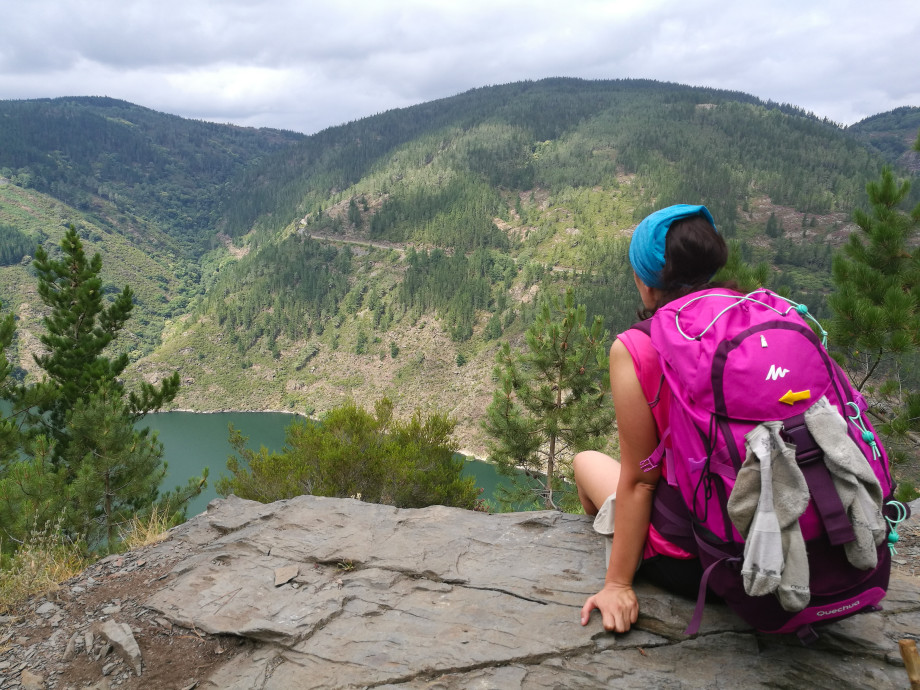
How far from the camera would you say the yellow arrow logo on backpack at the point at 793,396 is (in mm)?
1372

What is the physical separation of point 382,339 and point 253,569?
247 feet

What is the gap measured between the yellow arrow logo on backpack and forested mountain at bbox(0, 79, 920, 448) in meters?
41.5

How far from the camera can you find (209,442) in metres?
54.1

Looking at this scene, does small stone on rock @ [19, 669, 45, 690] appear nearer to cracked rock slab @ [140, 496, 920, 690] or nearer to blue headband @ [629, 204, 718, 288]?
cracked rock slab @ [140, 496, 920, 690]

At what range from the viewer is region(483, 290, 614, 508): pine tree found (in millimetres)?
10016

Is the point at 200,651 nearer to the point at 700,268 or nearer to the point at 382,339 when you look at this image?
the point at 700,268

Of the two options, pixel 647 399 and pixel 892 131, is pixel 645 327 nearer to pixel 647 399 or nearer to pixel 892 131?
pixel 647 399

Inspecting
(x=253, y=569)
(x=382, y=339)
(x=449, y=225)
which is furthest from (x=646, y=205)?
(x=253, y=569)

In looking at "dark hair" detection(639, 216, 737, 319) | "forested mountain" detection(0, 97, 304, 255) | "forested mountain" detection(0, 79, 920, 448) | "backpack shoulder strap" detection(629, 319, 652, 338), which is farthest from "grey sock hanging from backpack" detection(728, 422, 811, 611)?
"forested mountain" detection(0, 97, 304, 255)

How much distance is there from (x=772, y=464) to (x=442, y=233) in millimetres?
95098

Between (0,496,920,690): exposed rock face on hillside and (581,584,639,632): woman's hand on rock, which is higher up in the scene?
(581,584,639,632): woman's hand on rock

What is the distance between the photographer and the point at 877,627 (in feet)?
6.26

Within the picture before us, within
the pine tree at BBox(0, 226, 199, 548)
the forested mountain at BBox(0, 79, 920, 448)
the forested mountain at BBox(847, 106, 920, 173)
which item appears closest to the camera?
the pine tree at BBox(0, 226, 199, 548)

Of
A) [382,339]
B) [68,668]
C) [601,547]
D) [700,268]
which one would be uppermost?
[700,268]
